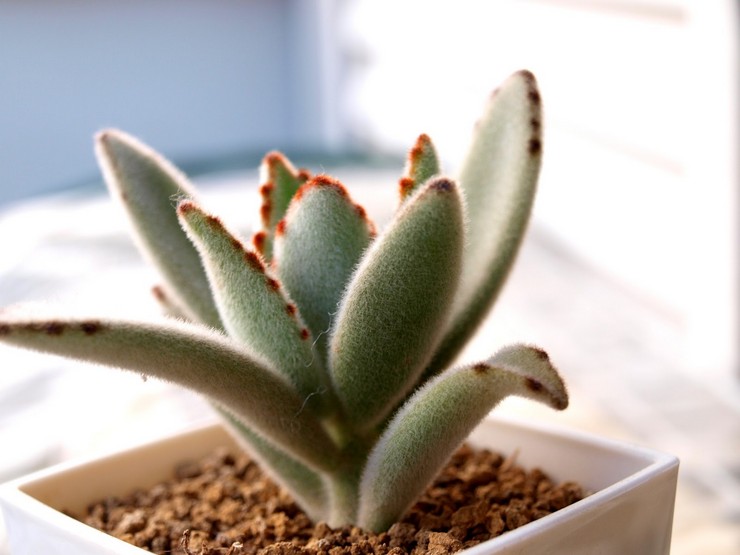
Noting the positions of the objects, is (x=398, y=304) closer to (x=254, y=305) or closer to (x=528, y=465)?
(x=254, y=305)

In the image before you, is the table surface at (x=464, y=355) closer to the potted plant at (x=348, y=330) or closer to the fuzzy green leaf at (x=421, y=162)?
the potted plant at (x=348, y=330)

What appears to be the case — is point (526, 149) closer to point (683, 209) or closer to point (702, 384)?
point (702, 384)

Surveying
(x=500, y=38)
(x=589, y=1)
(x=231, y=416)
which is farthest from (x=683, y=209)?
(x=231, y=416)

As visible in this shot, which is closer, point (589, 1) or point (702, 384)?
point (702, 384)

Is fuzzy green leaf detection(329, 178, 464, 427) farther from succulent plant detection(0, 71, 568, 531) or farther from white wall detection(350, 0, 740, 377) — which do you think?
white wall detection(350, 0, 740, 377)

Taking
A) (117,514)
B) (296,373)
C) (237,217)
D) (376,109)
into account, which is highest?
(296,373)

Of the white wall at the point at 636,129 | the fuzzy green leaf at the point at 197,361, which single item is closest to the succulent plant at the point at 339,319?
the fuzzy green leaf at the point at 197,361
